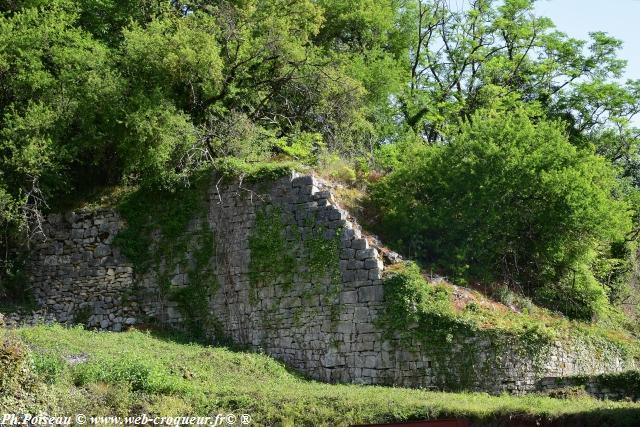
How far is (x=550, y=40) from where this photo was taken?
87.6 ft

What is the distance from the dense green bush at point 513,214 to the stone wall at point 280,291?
1.85 m

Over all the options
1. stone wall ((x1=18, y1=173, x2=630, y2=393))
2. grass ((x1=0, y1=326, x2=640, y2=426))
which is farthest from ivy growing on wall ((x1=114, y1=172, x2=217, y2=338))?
grass ((x1=0, y1=326, x2=640, y2=426))

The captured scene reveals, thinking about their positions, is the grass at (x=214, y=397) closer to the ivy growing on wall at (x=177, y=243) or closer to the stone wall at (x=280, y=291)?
the stone wall at (x=280, y=291)

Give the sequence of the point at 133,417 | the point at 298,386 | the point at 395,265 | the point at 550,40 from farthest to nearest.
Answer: the point at 550,40 → the point at 395,265 → the point at 298,386 → the point at 133,417

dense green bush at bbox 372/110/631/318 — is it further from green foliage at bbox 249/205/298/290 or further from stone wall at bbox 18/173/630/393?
green foliage at bbox 249/205/298/290

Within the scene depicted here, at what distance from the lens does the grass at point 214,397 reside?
11.4m

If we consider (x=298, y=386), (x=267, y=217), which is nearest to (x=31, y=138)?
(x=267, y=217)

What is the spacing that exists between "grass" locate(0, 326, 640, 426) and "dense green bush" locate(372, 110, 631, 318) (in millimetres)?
4543

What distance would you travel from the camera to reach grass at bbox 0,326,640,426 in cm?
1145

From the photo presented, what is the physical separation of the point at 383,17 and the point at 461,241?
38.4 ft

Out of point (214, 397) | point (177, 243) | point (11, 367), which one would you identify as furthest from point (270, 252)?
point (11, 367)

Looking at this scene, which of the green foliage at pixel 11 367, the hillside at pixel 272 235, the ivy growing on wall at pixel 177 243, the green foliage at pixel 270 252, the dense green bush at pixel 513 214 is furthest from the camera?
the dense green bush at pixel 513 214

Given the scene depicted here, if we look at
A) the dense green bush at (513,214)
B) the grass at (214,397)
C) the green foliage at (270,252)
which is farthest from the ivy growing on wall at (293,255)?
the grass at (214,397)

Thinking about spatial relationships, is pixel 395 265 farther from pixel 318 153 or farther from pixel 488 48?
pixel 488 48
